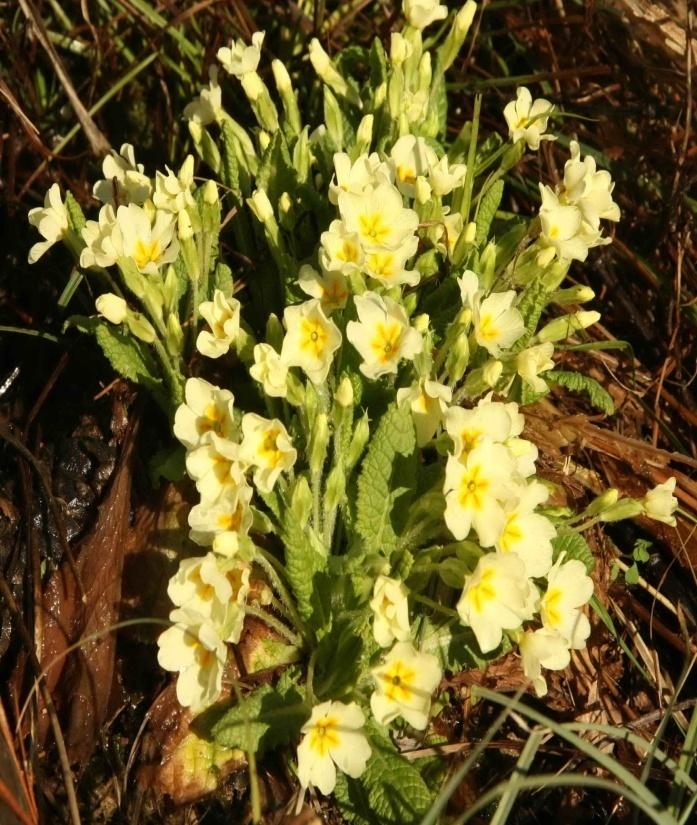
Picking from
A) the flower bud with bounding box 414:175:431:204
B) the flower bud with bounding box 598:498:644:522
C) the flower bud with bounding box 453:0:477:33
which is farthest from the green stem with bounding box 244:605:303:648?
the flower bud with bounding box 453:0:477:33

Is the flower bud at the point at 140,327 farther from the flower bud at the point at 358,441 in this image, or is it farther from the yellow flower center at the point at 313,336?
the flower bud at the point at 358,441

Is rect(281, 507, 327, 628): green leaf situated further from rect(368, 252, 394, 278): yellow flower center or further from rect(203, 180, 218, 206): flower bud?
rect(203, 180, 218, 206): flower bud

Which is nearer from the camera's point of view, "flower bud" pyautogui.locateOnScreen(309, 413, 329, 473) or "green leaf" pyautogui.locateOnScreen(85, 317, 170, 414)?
"flower bud" pyautogui.locateOnScreen(309, 413, 329, 473)

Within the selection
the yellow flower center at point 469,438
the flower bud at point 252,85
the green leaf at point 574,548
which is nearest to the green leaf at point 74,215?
the flower bud at point 252,85

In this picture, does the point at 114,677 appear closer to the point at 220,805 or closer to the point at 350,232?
the point at 220,805

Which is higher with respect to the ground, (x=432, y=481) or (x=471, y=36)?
(x=471, y=36)

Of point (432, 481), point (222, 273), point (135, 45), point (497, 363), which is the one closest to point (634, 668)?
point (432, 481)

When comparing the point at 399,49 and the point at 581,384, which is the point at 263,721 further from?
the point at 399,49

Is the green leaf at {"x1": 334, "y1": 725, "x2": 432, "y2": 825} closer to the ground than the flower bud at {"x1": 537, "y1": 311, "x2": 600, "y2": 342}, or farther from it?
closer to the ground
